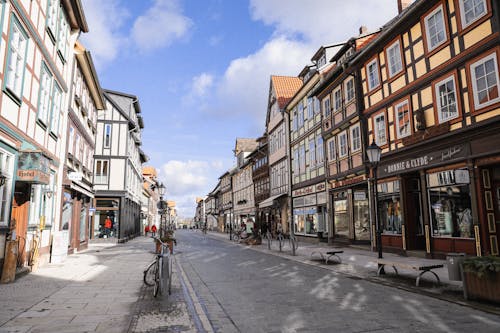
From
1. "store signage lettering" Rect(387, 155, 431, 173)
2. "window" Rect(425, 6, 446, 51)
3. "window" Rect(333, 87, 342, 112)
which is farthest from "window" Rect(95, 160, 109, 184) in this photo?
"window" Rect(425, 6, 446, 51)

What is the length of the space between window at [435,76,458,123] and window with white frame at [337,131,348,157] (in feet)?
24.4

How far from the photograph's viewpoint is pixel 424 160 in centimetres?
1516

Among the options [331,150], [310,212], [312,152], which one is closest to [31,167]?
[331,150]

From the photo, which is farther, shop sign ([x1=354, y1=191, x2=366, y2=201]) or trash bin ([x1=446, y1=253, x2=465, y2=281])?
shop sign ([x1=354, y1=191, x2=366, y2=201])

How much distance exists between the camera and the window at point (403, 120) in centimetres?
1646

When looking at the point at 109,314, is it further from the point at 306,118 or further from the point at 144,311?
the point at 306,118

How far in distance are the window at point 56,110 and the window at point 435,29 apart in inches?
588

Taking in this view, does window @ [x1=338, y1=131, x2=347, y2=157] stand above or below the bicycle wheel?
above

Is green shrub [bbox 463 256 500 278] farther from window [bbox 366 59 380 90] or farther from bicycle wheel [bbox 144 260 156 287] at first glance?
window [bbox 366 59 380 90]

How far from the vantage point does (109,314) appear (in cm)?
634

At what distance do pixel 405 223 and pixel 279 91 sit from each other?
22211 mm

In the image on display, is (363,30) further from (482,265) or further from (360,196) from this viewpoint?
(482,265)

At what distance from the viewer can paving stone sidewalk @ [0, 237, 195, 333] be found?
5.61 metres

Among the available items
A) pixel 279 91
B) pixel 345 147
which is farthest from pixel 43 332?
pixel 279 91
